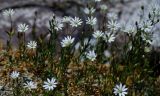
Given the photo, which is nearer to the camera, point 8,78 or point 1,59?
point 8,78

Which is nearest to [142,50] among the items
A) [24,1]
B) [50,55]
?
[50,55]

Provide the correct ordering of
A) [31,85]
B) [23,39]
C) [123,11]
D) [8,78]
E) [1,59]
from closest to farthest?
[31,85] < [8,78] < [1,59] < [23,39] < [123,11]

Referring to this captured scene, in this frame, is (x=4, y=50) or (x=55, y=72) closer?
(x=55, y=72)

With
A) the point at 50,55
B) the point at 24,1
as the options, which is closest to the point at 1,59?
the point at 50,55

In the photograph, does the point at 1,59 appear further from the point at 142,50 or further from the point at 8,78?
the point at 142,50

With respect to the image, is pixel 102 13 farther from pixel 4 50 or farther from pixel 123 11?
pixel 4 50

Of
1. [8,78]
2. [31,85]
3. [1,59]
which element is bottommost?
[31,85]

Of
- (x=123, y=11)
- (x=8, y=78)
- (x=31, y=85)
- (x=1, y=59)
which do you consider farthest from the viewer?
(x=123, y=11)

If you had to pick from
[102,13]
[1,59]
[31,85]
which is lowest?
[31,85]

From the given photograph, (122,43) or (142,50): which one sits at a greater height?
(122,43)
